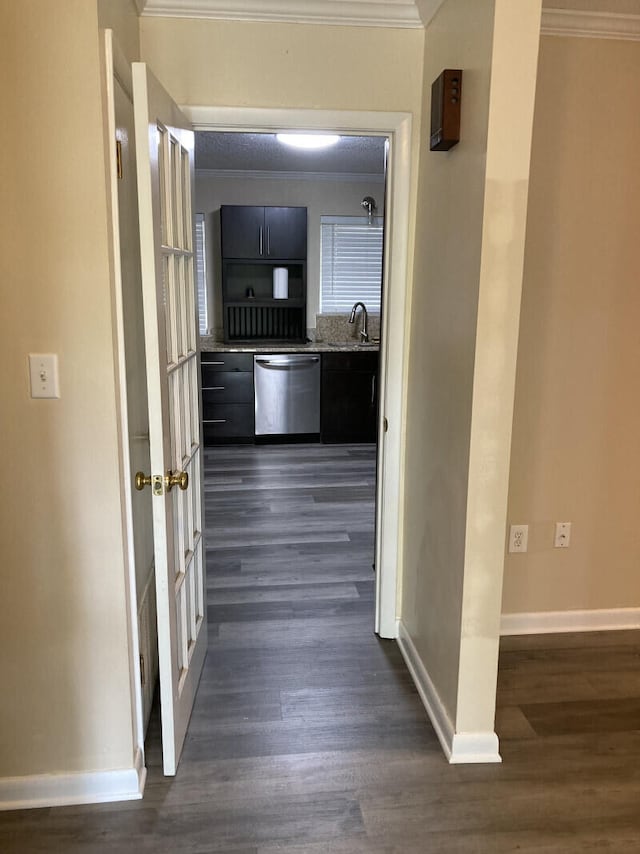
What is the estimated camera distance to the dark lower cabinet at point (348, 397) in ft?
19.1

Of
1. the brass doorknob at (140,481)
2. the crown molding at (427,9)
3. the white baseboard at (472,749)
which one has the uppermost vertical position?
the crown molding at (427,9)

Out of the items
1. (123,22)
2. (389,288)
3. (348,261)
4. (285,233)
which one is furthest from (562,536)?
(348,261)

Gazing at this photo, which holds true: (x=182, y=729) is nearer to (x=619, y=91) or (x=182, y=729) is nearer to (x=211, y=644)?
(x=211, y=644)

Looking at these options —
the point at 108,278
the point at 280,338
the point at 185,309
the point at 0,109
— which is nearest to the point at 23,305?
the point at 108,278

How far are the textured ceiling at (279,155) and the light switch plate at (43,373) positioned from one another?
9.79ft

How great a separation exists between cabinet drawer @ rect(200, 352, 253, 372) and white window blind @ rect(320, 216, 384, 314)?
1172 mm

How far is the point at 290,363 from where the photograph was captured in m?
5.77

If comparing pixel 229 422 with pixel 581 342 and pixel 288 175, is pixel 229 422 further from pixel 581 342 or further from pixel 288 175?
pixel 581 342

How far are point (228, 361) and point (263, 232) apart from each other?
4.14 ft

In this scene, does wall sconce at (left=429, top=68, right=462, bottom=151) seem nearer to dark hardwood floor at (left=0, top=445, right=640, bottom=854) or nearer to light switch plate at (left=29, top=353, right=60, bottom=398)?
light switch plate at (left=29, top=353, right=60, bottom=398)

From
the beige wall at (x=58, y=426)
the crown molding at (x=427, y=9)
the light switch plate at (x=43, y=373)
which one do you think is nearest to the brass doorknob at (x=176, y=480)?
the beige wall at (x=58, y=426)

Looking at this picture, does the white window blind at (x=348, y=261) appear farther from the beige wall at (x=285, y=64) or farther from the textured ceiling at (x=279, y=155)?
the beige wall at (x=285, y=64)

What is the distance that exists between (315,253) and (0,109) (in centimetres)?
498

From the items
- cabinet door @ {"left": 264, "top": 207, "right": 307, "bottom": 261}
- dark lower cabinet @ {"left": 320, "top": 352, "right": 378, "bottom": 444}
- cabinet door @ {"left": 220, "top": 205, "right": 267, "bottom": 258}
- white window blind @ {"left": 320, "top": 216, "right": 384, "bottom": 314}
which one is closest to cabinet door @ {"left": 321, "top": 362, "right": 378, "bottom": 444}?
dark lower cabinet @ {"left": 320, "top": 352, "right": 378, "bottom": 444}
